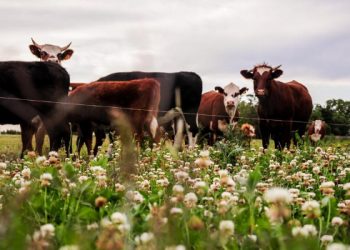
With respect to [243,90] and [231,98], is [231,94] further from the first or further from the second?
[243,90]

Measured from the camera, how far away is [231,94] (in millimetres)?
19281

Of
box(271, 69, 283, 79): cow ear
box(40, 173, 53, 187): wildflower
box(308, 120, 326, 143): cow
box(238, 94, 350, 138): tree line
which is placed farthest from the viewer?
box(238, 94, 350, 138): tree line

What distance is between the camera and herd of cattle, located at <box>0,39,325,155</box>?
35.4ft

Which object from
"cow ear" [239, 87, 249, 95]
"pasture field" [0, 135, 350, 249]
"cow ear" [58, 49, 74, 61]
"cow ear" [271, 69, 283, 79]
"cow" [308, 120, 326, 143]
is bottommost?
"pasture field" [0, 135, 350, 249]

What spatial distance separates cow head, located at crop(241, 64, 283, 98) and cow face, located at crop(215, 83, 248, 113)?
13.6ft

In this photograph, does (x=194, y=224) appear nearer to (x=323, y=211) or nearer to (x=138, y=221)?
(x=138, y=221)

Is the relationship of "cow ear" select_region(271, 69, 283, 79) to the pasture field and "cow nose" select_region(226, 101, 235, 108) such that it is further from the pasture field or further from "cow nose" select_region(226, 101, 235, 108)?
the pasture field

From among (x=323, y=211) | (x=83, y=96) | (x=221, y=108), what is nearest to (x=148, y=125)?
(x=83, y=96)

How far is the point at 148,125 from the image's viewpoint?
12.1m

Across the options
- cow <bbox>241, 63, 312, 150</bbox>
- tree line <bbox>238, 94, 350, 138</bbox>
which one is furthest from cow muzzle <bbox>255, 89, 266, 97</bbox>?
tree line <bbox>238, 94, 350, 138</bbox>

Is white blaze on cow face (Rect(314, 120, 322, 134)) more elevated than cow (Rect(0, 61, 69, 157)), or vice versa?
cow (Rect(0, 61, 69, 157))

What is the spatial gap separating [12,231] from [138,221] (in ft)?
4.24

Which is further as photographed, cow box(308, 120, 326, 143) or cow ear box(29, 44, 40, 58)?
cow box(308, 120, 326, 143)

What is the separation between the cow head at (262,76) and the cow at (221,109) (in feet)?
11.0
